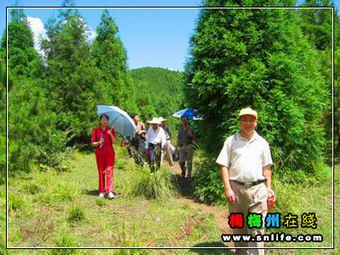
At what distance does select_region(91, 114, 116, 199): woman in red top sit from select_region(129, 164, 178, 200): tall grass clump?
46cm

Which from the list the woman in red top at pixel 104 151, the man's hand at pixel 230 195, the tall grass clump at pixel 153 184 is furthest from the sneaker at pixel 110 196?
the man's hand at pixel 230 195

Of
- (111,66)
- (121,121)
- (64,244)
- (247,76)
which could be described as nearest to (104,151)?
(121,121)

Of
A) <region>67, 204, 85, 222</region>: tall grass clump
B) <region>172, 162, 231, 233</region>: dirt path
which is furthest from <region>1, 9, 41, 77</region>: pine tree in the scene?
<region>67, 204, 85, 222</region>: tall grass clump

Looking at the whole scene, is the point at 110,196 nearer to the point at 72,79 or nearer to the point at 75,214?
the point at 75,214

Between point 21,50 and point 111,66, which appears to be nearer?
point 111,66

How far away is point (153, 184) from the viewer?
25.3 feet

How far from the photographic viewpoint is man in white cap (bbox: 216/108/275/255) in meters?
4.52

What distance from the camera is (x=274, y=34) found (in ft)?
24.0

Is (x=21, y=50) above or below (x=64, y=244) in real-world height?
above

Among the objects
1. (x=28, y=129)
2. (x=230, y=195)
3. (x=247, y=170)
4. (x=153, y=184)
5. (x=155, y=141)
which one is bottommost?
(x=153, y=184)

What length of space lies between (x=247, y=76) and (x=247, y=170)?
2.96 m

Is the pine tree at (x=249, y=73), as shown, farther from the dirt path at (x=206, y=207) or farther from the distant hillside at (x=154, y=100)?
the distant hillside at (x=154, y=100)

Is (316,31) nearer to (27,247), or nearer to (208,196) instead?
(208,196)

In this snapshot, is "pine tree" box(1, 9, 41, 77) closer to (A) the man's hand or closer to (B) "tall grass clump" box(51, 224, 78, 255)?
(B) "tall grass clump" box(51, 224, 78, 255)
